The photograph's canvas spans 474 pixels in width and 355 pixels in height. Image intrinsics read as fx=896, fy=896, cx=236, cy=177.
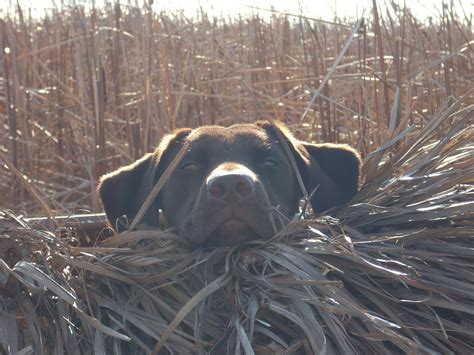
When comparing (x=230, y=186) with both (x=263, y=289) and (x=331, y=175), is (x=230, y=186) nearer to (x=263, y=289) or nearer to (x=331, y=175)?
(x=263, y=289)

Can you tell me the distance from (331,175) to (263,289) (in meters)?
0.99

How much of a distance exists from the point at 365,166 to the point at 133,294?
4.17 feet

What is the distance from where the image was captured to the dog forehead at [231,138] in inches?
137

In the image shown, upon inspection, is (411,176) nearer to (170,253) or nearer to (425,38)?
(170,253)

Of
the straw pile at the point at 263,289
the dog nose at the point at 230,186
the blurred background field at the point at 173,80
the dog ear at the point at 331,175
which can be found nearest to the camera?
the straw pile at the point at 263,289

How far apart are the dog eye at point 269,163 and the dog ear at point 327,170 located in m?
0.10

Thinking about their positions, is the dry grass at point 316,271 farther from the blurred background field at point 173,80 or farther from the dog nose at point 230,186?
the dog nose at point 230,186

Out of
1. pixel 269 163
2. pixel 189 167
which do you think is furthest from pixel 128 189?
pixel 269 163

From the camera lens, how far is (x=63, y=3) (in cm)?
564

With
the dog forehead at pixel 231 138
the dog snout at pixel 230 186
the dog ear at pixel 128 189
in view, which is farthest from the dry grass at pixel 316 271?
the dog forehead at pixel 231 138

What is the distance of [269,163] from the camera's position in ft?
11.4

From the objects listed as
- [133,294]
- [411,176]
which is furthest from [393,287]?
[133,294]

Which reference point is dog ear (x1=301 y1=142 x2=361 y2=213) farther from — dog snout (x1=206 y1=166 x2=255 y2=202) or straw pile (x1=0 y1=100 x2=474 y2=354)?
dog snout (x1=206 y1=166 x2=255 y2=202)

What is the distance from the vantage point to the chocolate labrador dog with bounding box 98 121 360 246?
3006mm
